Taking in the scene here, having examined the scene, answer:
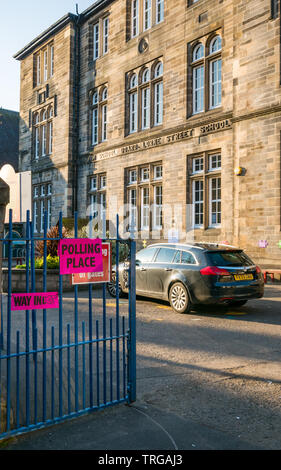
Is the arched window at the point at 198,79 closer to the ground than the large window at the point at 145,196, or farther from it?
farther from it

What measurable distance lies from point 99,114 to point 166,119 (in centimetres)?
647

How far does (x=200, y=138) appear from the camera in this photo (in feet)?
63.4

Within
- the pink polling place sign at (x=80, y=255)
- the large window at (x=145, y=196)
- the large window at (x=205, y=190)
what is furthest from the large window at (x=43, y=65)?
the pink polling place sign at (x=80, y=255)

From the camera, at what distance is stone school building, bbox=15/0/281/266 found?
16.6 meters

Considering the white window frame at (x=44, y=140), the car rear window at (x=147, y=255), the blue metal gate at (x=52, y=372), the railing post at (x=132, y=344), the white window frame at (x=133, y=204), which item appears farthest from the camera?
the white window frame at (x=44, y=140)

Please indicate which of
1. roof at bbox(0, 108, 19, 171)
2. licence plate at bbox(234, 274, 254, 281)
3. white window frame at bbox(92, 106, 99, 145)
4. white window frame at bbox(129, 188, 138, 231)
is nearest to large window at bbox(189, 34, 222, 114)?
white window frame at bbox(129, 188, 138, 231)

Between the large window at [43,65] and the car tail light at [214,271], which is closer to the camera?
the car tail light at [214,271]

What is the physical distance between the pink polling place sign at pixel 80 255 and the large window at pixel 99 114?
2236 cm

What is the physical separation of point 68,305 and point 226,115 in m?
10.6

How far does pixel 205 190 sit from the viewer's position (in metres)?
19.2

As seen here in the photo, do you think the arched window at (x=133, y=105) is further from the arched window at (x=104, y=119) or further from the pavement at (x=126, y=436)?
the pavement at (x=126, y=436)

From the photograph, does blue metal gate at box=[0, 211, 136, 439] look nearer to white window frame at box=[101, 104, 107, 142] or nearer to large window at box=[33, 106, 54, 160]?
white window frame at box=[101, 104, 107, 142]

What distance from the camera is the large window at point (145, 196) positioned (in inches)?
864
